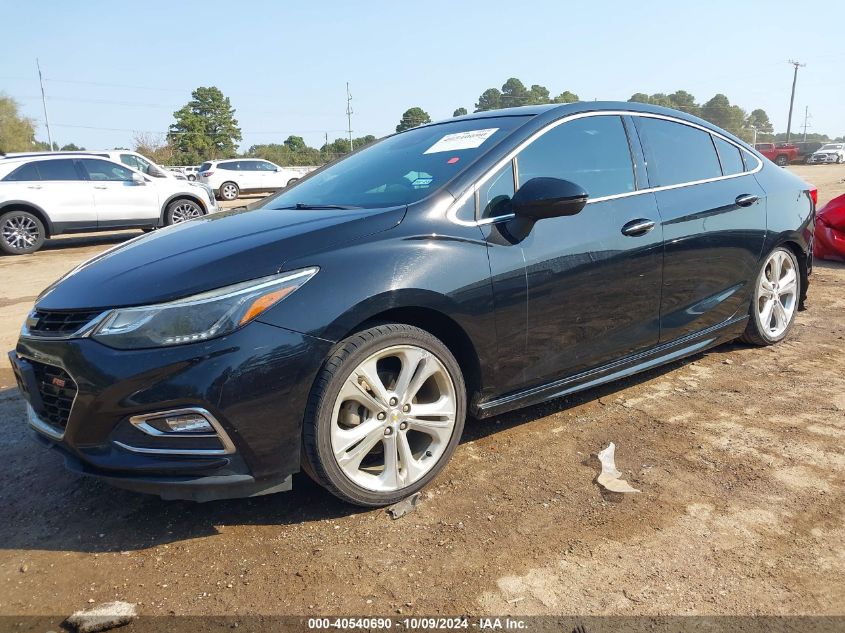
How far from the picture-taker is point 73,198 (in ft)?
36.7

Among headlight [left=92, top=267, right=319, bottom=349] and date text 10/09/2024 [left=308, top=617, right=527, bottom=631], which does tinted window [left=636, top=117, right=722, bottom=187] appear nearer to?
headlight [left=92, top=267, right=319, bottom=349]

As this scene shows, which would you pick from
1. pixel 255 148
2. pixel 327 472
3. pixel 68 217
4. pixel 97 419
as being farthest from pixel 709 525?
pixel 255 148

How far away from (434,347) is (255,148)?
65.9 metres

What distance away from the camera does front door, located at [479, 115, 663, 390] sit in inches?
112

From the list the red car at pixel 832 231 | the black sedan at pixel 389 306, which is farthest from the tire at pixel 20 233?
the red car at pixel 832 231

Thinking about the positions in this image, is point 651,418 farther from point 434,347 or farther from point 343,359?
point 343,359

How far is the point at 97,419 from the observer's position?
225cm

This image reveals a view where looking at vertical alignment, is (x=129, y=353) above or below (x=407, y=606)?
above

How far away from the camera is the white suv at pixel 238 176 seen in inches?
999

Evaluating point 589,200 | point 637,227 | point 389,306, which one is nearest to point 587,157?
point 589,200

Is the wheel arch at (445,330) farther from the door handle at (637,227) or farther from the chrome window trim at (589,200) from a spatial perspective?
the door handle at (637,227)

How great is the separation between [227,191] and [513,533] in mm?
25080

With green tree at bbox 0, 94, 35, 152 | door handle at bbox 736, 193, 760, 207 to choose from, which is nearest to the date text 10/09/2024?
door handle at bbox 736, 193, 760, 207

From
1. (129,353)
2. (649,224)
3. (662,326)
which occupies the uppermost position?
(649,224)
